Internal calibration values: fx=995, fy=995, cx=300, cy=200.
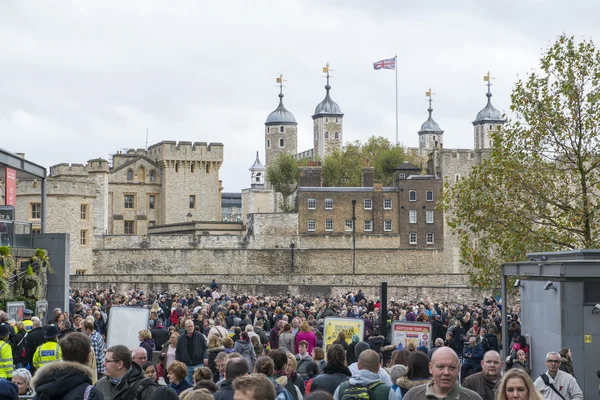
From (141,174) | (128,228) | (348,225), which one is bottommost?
(348,225)

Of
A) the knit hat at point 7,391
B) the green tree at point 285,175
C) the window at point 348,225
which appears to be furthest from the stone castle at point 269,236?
the knit hat at point 7,391

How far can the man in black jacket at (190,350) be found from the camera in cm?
1415

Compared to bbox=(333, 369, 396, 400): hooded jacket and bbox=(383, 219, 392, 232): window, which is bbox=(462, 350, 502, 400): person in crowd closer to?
bbox=(333, 369, 396, 400): hooded jacket

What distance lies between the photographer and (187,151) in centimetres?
8912

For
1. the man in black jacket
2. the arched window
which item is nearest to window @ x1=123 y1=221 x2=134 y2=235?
the arched window

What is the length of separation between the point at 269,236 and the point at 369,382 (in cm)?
6292

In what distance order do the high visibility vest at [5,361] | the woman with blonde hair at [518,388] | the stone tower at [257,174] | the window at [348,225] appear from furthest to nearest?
the stone tower at [257,174]
the window at [348,225]
the high visibility vest at [5,361]
the woman with blonde hair at [518,388]

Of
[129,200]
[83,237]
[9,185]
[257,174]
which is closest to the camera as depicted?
[9,185]

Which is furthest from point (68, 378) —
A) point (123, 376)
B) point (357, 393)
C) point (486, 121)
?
point (486, 121)

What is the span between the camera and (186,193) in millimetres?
89062

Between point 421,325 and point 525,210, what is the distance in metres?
12.2

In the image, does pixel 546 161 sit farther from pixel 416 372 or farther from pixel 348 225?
pixel 348 225

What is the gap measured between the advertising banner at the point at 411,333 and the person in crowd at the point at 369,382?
7709 mm

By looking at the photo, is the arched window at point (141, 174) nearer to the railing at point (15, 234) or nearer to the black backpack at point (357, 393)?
the railing at point (15, 234)
